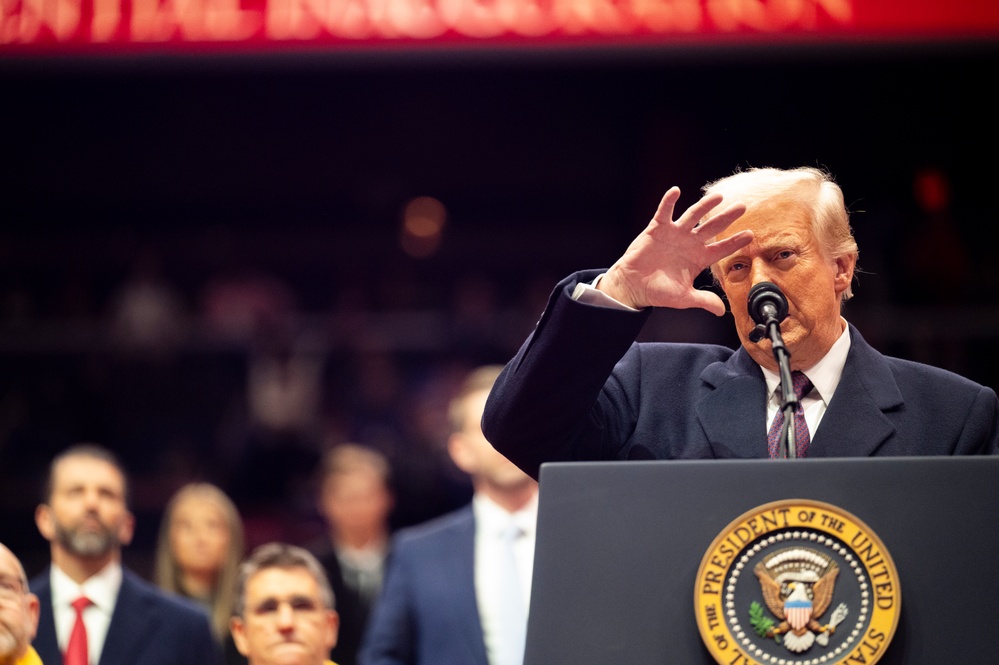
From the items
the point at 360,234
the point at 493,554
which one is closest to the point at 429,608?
the point at 493,554

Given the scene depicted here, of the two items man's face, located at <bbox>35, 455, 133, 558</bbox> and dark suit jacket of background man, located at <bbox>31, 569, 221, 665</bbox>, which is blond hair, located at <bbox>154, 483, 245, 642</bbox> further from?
dark suit jacket of background man, located at <bbox>31, 569, 221, 665</bbox>

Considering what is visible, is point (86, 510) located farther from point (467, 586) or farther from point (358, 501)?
point (358, 501)

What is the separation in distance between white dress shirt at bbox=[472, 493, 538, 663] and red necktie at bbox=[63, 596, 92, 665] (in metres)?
1.03

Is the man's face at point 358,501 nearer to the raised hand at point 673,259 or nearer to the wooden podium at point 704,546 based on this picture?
the raised hand at point 673,259

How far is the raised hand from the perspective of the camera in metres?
1.62

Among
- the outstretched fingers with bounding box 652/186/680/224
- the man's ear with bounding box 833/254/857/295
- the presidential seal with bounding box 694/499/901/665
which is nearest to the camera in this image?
the presidential seal with bounding box 694/499/901/665

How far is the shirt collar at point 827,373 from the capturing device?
185 cm

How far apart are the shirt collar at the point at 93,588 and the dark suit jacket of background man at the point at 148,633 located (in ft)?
0.08

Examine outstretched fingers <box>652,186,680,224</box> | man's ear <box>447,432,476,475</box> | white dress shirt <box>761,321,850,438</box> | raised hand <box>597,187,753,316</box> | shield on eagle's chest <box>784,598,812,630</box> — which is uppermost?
man's ear <box>447,432,476,475</box>

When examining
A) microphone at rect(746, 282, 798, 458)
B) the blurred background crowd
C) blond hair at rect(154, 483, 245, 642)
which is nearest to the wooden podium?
microphone at rect(746, 282, 798, 458)

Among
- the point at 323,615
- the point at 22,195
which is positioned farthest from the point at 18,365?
the point at 323,615

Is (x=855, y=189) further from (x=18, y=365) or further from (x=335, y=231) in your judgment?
(x=18, y=365)

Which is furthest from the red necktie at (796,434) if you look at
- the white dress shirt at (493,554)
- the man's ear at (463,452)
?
the man's ear at (463,452)

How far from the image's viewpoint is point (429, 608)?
3361mm
